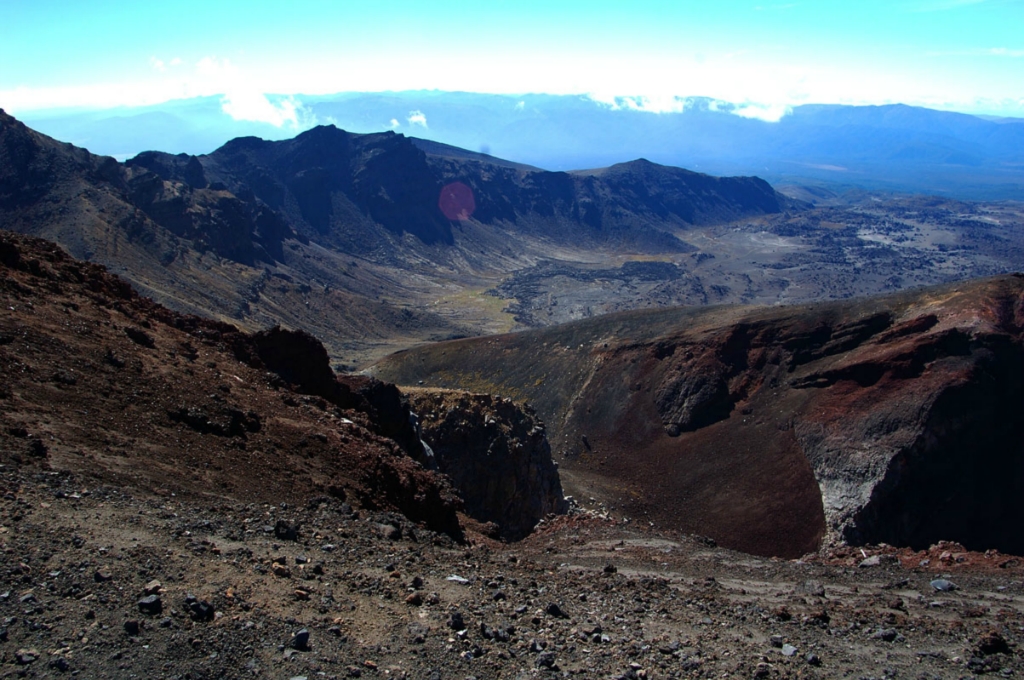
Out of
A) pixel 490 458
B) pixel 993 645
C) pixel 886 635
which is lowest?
pixel 490 458

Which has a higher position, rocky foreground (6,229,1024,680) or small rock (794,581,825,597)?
rocky foreground (6,229,1024,680)

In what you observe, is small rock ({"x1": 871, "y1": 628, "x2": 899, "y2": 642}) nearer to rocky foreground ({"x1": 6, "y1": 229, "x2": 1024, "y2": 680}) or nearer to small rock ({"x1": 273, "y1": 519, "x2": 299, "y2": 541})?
rocky foreground ({"x1": 6, "y1": 229, "x2": 1024, "y2": 680})

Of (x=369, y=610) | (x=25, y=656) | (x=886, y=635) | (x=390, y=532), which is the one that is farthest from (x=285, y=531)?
(x=886, y=635)

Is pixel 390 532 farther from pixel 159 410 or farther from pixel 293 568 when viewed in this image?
pixel 159 410

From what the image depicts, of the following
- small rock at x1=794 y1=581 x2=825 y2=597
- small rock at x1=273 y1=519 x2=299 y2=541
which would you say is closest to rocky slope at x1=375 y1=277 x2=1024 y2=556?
small rock at x1=794 y1=581 x2=825 y2=597

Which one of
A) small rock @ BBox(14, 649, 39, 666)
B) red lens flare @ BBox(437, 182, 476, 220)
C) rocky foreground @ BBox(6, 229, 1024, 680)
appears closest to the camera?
small rock @ BBox(14, 649, 39, 666)

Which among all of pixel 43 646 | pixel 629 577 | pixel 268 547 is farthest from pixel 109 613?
pixel 629 577

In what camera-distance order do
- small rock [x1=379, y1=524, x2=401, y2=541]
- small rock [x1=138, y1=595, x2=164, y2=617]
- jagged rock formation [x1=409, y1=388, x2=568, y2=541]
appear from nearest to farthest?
→ small rock [x1=138, y1=595, x2=164, y2=617] < small rock [x1=379, y1=524, x2=401, y2=541] < jagged rock formation [x1=409, y1=388, x2=568, y2=541]
